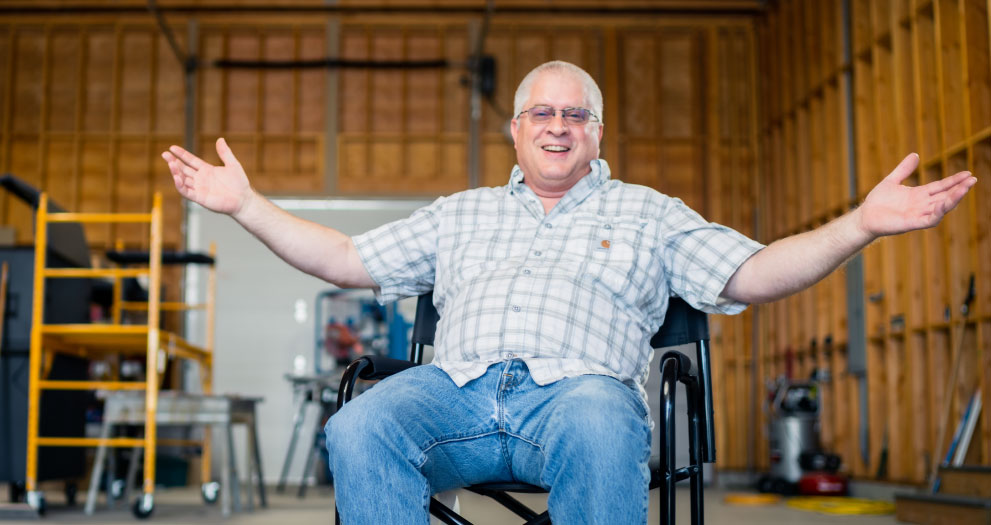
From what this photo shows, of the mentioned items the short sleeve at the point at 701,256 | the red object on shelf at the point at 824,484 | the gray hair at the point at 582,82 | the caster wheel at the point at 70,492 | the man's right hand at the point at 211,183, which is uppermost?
the gray hair at the point at 582,82

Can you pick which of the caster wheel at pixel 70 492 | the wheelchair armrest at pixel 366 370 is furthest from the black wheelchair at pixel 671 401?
the caster wheel at pixel 70 492

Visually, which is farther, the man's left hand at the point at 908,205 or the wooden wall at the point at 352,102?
the wooden wall at the point at 352,102

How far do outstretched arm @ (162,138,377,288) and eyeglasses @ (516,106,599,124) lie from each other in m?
0.54

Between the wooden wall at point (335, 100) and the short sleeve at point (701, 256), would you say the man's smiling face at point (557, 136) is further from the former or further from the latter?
the wooden wall at point (335, 100)

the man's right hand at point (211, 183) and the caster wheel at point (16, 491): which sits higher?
the man's right hand at point (211, 183)

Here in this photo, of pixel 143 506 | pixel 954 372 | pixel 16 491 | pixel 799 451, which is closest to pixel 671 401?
pixel 143 506

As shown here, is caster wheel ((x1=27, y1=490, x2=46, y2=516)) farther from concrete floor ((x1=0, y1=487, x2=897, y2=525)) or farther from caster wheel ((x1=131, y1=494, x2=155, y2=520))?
caster wheel ((x1=131, y1=494, x2=155, y2=520))

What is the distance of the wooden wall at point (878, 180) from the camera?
6066 millimetres

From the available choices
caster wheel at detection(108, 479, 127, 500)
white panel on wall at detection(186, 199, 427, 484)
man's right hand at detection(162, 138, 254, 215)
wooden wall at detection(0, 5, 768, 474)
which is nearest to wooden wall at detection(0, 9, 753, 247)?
wooden wall at detection(0, 5, 768, 474)

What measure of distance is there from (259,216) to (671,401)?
999mm

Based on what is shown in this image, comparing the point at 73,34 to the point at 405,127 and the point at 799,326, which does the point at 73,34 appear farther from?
the point at 799,326

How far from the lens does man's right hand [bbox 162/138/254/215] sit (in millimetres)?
2234

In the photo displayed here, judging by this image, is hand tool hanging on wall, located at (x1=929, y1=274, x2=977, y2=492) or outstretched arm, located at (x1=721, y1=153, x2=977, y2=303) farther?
hand tool hanging on wall, located at (x1=929, y1=274, x2=977, y2=492)

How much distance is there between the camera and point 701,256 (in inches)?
89.0
